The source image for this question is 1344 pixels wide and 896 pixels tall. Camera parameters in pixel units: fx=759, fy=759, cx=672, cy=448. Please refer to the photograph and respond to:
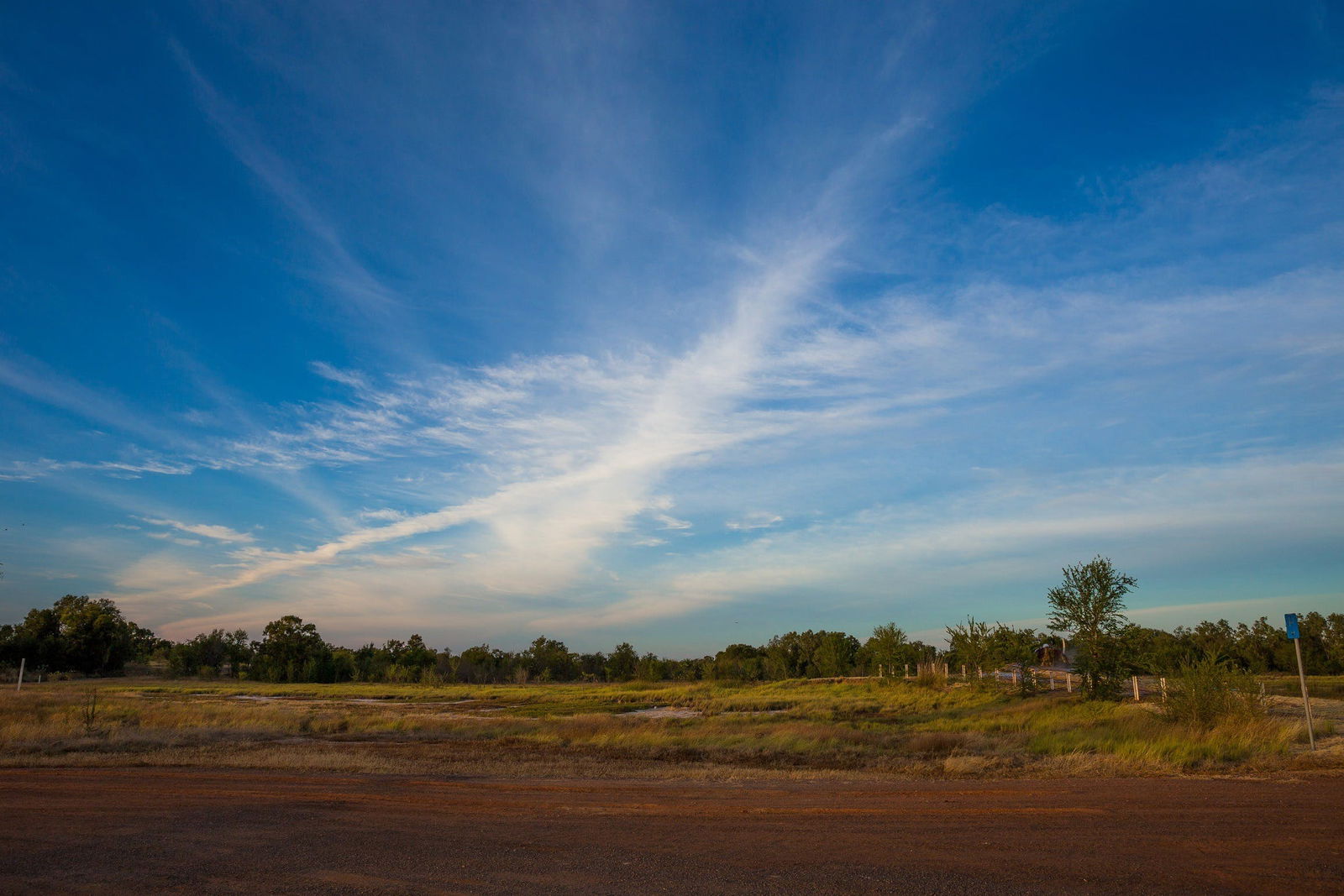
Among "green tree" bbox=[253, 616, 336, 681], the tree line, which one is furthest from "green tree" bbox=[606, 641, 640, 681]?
"green tree" bbox=[253, 616, 336, 681]

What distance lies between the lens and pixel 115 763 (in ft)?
59.3

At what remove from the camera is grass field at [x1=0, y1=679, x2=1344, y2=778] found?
55.1 feet

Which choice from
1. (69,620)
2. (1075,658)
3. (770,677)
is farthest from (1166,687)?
(69,620)

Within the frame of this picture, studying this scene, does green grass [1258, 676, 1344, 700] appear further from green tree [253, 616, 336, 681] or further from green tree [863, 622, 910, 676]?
green tree [253, 616, 336, 681]

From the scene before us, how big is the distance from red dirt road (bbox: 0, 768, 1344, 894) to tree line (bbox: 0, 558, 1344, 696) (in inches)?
1358

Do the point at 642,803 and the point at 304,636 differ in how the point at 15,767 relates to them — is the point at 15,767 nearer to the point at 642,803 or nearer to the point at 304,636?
the point at 642,803

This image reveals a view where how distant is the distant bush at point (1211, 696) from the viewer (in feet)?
65.6

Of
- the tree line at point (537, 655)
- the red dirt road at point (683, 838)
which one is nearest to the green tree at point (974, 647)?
the tree line at point (537, 655)

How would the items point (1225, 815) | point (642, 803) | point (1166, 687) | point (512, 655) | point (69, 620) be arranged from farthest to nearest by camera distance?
point (512, 655) < point (69, 620) < point (1166, 687) < point (642, 803) < point (1225, 815)

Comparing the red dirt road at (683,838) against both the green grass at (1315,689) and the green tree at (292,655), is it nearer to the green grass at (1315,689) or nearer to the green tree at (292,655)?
the green grass at (1315,689)

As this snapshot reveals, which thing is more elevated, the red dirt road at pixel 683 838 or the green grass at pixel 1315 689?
the red dirt road at pixel 683 838

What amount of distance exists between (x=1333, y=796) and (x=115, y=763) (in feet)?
79.8

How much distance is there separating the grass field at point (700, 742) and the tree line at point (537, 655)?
18.4 m

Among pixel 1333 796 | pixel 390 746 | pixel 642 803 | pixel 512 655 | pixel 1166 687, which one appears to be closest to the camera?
pixel 1333 796
